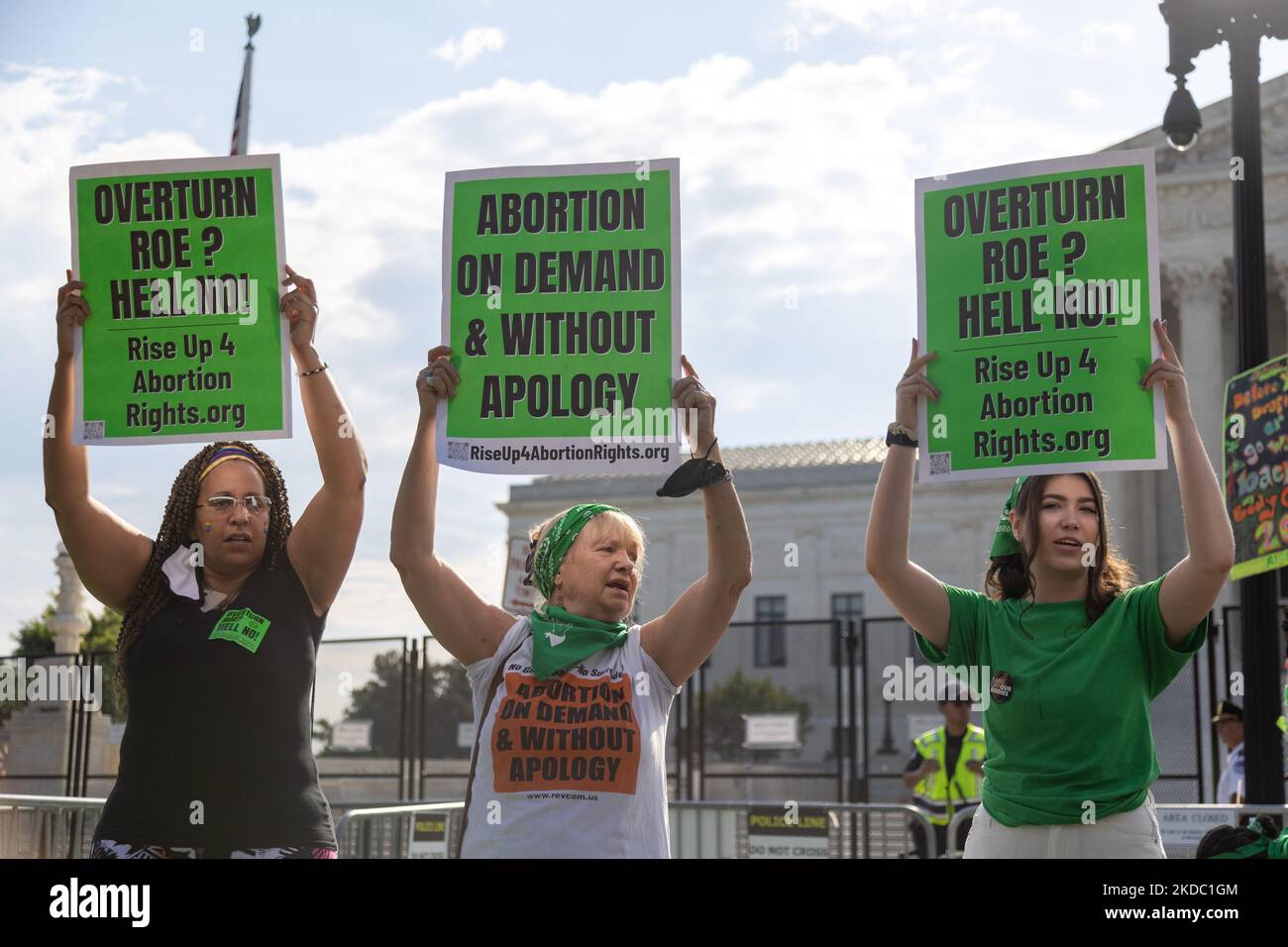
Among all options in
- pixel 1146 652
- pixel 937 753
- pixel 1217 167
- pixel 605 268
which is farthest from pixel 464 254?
Answer: pixel 1217 167

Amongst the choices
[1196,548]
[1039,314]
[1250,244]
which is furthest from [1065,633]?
[1250,244]

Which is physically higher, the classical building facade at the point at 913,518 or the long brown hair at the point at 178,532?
the classical building facade at the point at 913,518

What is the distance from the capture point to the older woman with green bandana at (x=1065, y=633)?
338cm

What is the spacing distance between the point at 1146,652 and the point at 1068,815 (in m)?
0.47

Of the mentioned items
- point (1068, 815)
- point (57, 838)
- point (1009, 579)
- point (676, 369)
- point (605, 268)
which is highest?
point (605, 268)

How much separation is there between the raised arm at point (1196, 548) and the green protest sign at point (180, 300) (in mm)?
2323

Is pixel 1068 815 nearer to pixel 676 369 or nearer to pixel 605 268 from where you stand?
pixel 676 369

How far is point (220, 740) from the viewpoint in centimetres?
356

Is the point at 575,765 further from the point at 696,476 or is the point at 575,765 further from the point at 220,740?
the point at 220,740

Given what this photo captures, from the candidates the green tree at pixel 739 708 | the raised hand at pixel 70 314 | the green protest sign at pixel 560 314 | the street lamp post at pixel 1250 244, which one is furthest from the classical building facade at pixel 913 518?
the raised hand at pixel 70 314

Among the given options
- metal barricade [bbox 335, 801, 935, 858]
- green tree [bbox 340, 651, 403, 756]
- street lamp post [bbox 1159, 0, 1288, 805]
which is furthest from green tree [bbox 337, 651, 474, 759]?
street lamp post [bbox 1159, 0, 1288, 805]

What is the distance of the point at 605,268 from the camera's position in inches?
153

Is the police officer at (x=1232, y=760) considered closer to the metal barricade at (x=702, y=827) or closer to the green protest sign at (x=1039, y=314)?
the metal barricade at (x=702, y=827)
